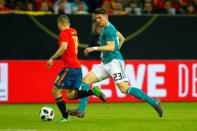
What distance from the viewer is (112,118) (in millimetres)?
10227

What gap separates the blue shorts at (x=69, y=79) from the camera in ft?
30.8

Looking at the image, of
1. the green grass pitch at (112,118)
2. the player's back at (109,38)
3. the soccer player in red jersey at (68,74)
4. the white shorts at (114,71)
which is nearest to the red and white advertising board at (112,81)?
the green grass pitch at (112,118)

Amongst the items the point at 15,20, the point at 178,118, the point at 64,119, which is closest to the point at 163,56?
the point at 15,20

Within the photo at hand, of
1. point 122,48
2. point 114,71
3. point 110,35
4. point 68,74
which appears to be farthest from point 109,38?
point 122,48

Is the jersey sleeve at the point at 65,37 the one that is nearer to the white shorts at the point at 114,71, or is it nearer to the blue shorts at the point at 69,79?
the blue shorts at the point at 69,79

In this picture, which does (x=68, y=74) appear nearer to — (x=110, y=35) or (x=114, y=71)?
(x=114, y=71)

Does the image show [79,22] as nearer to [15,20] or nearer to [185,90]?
[15,20]

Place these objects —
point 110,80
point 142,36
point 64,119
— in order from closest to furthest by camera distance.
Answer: point 64,119 → point 110,80 → point 142,36

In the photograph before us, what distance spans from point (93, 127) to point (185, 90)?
6.27 meters

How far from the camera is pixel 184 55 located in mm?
18109

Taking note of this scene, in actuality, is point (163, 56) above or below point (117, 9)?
below

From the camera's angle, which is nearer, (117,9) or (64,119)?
(64,119)

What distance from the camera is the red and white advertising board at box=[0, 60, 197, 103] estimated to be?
13531 mm

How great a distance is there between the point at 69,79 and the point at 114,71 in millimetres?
869
